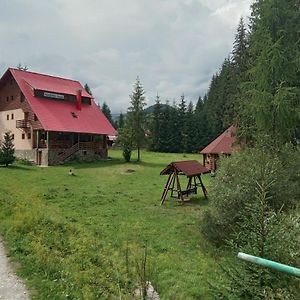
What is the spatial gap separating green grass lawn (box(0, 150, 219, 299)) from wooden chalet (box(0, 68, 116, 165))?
1431cm

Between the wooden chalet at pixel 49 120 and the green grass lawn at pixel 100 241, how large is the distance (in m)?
14.3

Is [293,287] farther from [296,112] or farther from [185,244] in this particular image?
[296,112]

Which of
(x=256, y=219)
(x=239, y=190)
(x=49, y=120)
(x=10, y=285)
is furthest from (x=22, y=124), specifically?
(x=256, y=219)

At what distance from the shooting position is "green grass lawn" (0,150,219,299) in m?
7.79

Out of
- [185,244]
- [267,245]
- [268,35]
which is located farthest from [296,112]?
[267,245]

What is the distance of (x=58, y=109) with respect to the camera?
1551 inches

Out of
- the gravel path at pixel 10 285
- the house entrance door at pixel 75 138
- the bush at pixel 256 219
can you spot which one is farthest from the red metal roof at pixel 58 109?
the gravel path at pixel 10 285

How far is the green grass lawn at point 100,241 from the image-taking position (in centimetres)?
779

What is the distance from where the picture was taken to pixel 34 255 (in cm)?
891

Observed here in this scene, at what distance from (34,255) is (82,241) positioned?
2181 mm

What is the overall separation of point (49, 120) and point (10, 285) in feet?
101

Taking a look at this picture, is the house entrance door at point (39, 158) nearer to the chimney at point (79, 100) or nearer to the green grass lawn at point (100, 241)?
the chimney at point (79, 100)

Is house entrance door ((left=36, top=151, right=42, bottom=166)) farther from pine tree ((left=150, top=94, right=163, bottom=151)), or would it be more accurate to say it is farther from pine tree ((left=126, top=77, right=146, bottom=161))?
pine tree ((left=150, top=94, right=163, bottom=151))

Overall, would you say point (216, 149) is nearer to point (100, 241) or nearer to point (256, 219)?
point (100, 241)
